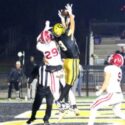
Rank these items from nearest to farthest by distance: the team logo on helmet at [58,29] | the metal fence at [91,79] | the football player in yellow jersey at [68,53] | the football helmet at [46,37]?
the football helmet at [46,37]
the team logo on helmet at [58,29]
the football player in yellow jersey at [68,53]
the metal fence at [91,79]

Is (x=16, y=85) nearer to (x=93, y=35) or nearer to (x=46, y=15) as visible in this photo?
(x=93, y=35)

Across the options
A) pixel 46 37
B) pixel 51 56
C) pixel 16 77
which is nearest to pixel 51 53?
pixel 51 56

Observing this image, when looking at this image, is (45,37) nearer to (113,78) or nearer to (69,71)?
(69,71)

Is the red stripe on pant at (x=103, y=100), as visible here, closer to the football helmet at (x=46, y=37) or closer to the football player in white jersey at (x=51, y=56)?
the football player in white jersey at (x=51, y=56)

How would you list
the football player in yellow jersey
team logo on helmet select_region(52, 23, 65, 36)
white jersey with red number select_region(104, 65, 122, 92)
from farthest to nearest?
the football player in yellow jersey, team logo on helmet select_region(52, 23, 65, 36), white jersey with red number select_region(104, 65, 122, 92)

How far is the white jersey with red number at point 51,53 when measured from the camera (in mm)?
10266

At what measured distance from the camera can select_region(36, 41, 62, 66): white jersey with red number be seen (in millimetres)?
10266

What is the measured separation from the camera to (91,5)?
101ft

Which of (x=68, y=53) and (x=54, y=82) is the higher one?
(x=68, y=53)

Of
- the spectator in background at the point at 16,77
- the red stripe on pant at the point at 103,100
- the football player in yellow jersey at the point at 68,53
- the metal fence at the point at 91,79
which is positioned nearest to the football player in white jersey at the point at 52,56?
the football player in yellow jersey at the point at 68,53

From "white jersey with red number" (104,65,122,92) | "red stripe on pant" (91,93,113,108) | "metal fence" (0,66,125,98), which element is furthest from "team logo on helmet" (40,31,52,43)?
"metal fence" (0,66,125,98)

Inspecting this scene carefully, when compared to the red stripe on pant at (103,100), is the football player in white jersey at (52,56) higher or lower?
higher

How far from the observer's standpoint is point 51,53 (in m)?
10.3

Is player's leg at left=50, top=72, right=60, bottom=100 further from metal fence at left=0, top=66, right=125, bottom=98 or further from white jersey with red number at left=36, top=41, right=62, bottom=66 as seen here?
metal fence at left=0, top=66, right=125, bottom=98
